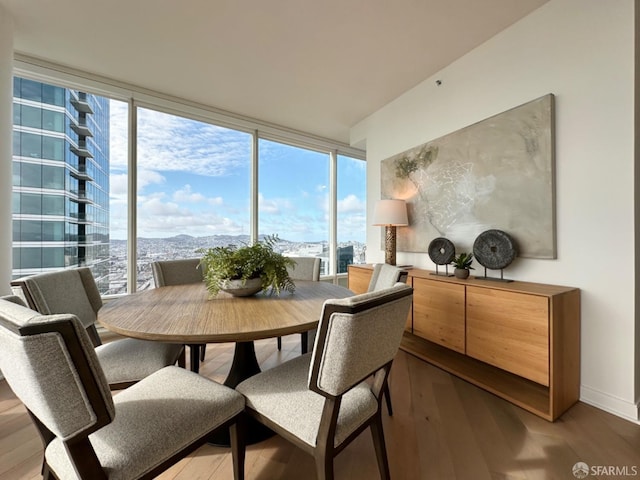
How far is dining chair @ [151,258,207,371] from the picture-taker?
7.07ft

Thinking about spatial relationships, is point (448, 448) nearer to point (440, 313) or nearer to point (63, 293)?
point (440, 313)

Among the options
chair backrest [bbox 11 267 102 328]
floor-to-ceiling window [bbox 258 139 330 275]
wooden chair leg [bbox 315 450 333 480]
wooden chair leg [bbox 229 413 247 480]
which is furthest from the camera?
floor-to-ceiling window [bbox 258 139 330 275]

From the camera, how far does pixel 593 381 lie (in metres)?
1.72

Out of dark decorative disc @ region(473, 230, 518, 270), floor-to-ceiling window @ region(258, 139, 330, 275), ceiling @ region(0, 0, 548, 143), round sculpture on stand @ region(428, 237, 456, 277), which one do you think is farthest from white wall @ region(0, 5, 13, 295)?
dark decorative disc @ region(473, 230, 518, 270)

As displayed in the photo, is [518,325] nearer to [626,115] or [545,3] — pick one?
[626,115]

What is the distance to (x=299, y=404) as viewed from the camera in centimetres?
102

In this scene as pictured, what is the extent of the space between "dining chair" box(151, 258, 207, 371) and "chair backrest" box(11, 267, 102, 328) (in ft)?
1.47

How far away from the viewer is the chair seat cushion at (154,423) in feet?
2.57

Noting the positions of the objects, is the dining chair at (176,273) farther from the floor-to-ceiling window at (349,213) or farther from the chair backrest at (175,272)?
the floor-to-ceiling window at (349,213)

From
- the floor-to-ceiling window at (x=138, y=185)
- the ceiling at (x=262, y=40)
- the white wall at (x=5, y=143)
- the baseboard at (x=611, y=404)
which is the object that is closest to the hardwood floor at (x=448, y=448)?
the baseboard at (x=611, y=404)

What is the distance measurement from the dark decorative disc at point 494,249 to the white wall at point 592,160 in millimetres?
159

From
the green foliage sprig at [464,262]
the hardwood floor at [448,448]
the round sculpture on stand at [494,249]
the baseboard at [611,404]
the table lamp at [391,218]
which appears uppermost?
the table lamp at [391,218]

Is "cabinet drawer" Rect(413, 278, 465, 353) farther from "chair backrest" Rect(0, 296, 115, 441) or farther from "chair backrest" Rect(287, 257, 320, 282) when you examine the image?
"chair backrest" Rect(0, 296, 115, 441)

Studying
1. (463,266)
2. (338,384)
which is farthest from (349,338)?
(463,266)
